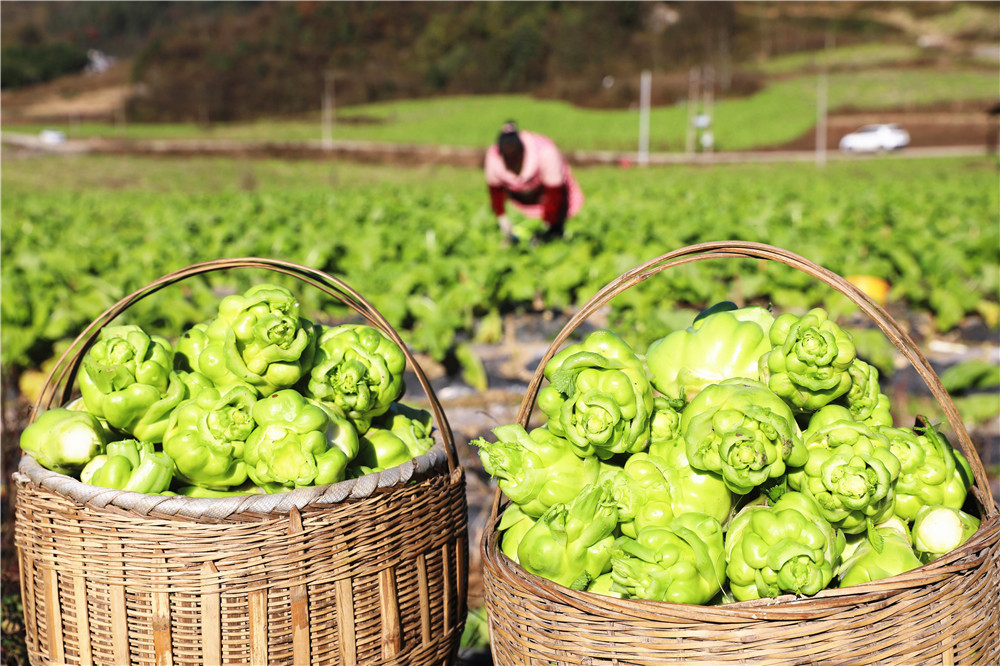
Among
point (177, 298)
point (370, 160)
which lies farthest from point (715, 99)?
point (177, 298)

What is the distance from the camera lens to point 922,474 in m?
1.96

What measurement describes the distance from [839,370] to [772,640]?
2.06 ft

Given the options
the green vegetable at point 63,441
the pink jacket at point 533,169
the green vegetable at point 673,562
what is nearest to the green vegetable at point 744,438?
the green vegetable at point 673,562

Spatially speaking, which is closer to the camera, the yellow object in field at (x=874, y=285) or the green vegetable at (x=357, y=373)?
the green vegetable at (x=357, y=373)

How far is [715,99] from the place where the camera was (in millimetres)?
58500

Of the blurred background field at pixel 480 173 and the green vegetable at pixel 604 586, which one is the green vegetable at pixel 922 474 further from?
the blurred background field at pixel 480 173

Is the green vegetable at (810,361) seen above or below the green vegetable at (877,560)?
above

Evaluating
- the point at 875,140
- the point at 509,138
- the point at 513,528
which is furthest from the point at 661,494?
the point at 875,140

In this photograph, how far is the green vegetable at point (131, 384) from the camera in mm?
2146

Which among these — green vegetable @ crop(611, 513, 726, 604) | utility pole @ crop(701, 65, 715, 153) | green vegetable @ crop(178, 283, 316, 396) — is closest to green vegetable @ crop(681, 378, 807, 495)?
green vegetable @ crop(611, 513, 726, 604)

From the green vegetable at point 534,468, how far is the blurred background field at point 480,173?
1.14 m

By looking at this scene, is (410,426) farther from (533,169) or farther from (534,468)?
(533,169)

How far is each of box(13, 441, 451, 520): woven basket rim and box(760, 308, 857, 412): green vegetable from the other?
902 millimetres

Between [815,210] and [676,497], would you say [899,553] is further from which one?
[815,210]
